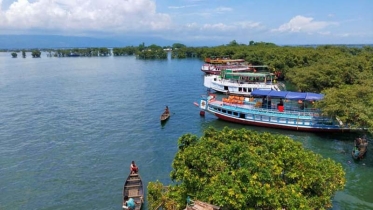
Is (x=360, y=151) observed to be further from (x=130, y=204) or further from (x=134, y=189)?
(x=130, y=204)

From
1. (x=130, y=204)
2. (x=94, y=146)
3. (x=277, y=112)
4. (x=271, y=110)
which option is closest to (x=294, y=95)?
(x=277, y=112)

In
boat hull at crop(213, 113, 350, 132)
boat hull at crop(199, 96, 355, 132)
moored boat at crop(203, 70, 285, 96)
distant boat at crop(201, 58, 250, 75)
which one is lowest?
boat hull at crop(213, 113, 350, 132)

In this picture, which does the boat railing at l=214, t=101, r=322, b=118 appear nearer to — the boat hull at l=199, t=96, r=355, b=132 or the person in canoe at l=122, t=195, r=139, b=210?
the boat hull at l=199, t=96, r=355, b=132

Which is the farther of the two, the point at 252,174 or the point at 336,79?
the point at 336,79

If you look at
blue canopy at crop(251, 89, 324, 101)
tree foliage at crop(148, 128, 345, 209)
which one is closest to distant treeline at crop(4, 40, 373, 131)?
blue canopy at crop(251, 89, 324, 101)

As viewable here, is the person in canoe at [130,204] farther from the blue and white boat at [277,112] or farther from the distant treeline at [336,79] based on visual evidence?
the blue and white boat at [277,112]
